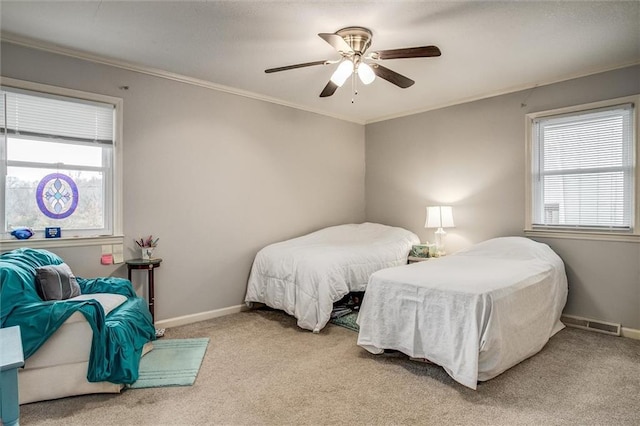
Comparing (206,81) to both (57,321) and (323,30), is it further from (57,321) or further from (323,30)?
(57,321)

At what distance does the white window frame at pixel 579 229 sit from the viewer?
3.34 meters

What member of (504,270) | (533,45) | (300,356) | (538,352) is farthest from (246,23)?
(538,352)

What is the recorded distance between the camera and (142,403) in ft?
7.39

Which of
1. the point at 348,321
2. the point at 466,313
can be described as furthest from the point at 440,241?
the point at 466,313

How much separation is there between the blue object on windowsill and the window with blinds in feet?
0.27

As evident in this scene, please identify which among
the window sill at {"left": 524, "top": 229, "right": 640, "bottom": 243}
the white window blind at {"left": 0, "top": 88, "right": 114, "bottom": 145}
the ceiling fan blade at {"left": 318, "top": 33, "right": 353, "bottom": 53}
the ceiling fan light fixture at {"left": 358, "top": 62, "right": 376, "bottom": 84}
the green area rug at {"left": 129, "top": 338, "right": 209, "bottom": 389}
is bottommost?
the green area rug at {"left": 129, "top": 338, "right": 209, "bottom": 389}

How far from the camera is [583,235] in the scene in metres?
3.63

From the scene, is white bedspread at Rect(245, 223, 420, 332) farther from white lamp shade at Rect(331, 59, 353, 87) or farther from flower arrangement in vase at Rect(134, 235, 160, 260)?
white lamp shade at Rect(331, 59, 353, 87)

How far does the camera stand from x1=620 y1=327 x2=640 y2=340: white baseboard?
3344 millimetres

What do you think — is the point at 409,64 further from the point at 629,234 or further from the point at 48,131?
the point at 48,131

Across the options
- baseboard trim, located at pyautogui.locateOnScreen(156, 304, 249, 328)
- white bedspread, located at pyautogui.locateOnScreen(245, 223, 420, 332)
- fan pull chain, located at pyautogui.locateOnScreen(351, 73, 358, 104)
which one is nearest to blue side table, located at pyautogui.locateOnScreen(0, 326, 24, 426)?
baseboard trim, located at pyautogui.locateOnScreen(156, 304, 249, 328)

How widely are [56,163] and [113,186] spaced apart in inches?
17.9

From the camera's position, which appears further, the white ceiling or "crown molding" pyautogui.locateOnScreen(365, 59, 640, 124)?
"crown molding" pyautogui.locateOnScreen(365, 59, 640, 124)

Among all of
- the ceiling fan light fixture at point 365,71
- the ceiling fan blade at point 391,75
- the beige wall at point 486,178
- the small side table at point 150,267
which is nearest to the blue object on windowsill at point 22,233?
the small side table at point 150,267
